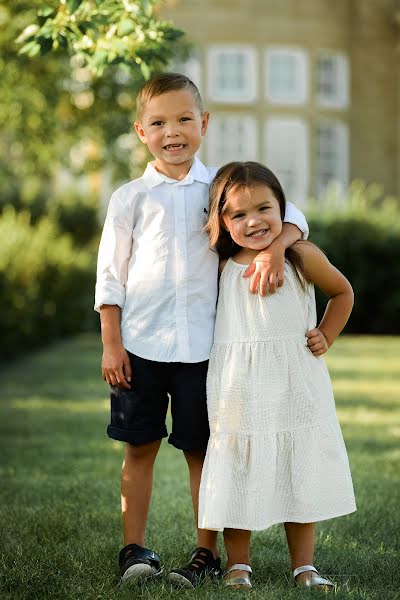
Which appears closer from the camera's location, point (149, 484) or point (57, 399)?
point (149, 484)

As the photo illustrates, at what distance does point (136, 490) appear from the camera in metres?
3.89

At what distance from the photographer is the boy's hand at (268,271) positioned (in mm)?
3619

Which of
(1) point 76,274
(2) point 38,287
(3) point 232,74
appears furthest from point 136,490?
(3) point 232,74

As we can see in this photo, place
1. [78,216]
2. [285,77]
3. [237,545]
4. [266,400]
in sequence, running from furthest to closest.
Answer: [285,77] → [78,216] → [237,545] → [266,400]

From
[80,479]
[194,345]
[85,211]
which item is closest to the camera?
[194,345]

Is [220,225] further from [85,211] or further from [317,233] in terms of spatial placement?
[85,211]

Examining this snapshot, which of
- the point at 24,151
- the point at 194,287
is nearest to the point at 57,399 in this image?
the point at 24,151

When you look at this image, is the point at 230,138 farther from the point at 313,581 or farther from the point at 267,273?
the point at 313,581

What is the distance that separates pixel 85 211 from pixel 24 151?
8.77 metres

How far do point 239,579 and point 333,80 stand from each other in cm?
2084

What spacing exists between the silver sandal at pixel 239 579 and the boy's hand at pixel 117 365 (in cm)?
70

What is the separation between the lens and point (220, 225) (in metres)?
3.73

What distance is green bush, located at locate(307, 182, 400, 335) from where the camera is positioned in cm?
1853

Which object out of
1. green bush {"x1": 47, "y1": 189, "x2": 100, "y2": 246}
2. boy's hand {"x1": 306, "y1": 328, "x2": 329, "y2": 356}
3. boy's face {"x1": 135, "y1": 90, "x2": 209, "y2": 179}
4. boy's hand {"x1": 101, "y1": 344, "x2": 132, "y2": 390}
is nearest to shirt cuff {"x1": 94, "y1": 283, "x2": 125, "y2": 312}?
boy's hand {"x1": 101, "y1": 344, "x2": 132, "y2": 390}
